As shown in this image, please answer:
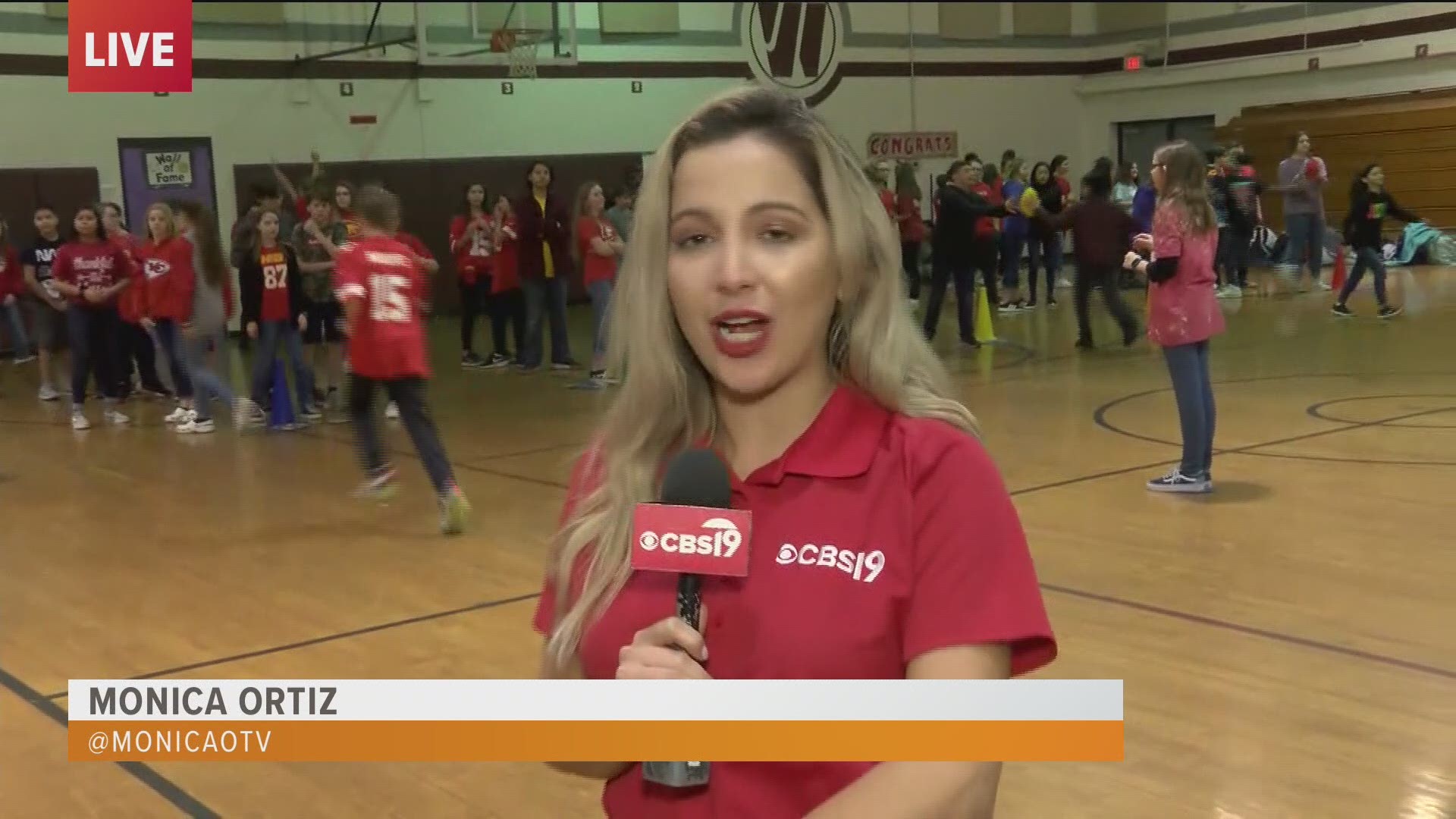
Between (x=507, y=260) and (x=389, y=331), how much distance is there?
5872 mm

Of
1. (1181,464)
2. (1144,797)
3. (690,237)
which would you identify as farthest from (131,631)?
(1181,464)

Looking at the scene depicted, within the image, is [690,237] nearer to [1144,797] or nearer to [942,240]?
[1144,797]

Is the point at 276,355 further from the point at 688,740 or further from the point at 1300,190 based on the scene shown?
the point at 1300,190

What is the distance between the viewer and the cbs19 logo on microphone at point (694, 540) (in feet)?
4.92

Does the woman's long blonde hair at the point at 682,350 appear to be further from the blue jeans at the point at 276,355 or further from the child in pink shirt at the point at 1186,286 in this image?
the blue jeans at the point at 276,355

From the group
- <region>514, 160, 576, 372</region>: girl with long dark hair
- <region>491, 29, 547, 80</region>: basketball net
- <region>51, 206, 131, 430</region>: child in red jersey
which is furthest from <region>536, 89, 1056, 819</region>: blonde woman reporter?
<region>491, 29, 547, 80</region>: basketball net

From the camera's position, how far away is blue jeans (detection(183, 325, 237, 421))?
9.46 meters

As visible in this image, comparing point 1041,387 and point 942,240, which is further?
point 942,240

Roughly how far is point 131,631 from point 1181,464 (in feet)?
15.3

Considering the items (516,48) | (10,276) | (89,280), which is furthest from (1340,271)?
(10,276)

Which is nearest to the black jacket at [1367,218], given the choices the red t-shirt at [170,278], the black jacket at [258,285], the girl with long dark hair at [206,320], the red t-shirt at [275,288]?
the black jacket at [258,285]

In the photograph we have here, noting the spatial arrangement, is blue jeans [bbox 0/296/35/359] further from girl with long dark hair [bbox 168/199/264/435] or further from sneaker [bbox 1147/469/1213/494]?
sneaker [bbox 1147/469/1213/494]

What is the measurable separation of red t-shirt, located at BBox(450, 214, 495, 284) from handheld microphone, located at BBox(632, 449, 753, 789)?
449 inches

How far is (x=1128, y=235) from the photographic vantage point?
1224 centimetres
